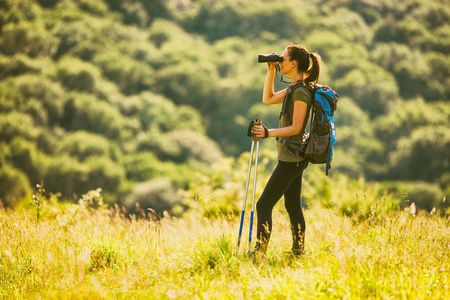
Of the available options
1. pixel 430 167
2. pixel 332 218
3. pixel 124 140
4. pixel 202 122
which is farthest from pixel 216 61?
pixel 332 218

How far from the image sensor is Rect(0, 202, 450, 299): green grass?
2.90 metres

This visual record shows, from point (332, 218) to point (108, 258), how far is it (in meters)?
2.28

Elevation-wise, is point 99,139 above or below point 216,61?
below

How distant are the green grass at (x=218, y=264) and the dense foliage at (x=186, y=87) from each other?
105ft

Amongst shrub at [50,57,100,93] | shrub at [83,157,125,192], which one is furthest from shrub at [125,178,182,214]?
shrub at [50,57,100,93]

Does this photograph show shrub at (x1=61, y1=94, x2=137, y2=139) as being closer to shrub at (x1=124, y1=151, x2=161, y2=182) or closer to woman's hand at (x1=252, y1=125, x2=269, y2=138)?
shrub at (x1=124, y1=151, x2=161, y2=182)

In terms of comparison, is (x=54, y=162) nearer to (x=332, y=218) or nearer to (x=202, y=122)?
(x=202, y=122)

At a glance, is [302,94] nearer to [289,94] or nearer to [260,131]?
[289,94]

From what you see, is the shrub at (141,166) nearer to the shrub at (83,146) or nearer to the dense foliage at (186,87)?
the dense foliage at (186,87)

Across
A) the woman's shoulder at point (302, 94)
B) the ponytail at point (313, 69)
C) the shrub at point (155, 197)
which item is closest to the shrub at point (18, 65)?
the shrub at point (155, 197)

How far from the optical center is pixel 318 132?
3.33 m

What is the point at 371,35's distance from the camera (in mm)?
66125

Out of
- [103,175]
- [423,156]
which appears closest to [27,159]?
[103,175]

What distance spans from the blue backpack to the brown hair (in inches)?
7.2
